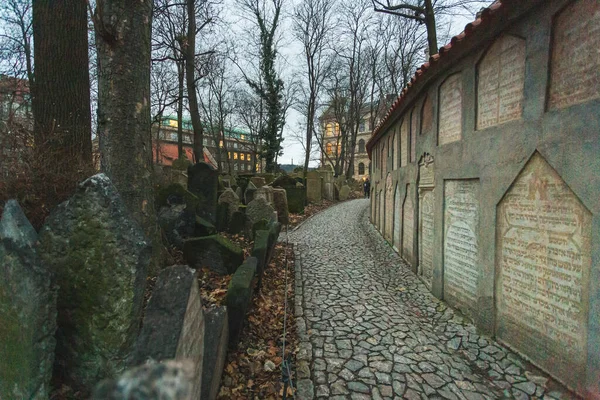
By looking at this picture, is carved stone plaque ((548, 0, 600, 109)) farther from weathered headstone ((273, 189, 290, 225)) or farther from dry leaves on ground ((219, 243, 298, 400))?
weathered headstone ((273, 189, 290, 225))

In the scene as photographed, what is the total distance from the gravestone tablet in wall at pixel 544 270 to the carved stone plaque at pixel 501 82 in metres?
0.76

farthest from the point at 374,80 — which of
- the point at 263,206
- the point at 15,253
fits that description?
the point at 15,253

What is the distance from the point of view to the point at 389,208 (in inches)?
337

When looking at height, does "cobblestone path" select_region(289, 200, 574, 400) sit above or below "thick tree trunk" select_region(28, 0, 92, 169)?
below

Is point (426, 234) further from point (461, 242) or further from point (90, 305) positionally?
point (90, 305)

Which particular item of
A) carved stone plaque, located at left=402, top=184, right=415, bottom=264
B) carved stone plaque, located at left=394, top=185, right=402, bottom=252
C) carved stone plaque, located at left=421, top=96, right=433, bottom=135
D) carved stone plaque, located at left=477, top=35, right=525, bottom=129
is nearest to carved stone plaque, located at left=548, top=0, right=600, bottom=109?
carved stone plaque, located at left=477, top=35, right=525, bottom=129

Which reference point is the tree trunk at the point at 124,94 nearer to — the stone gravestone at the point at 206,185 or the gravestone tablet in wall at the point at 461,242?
the stone gravestone at the point at 206,185

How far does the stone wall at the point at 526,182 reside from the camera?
2.48 metres

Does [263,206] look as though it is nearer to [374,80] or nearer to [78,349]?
[78,349]

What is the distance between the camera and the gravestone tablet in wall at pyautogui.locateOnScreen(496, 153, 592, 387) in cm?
254

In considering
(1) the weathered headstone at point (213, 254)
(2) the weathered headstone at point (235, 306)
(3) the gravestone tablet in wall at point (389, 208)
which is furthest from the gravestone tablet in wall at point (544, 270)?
(3) the gravestone tablet in wall at point (389, 208)

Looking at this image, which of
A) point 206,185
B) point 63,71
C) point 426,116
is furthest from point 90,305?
point 426,116

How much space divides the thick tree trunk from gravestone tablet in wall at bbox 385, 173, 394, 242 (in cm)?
723

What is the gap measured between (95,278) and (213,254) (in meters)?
2.74
